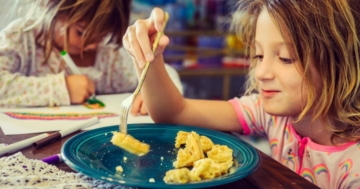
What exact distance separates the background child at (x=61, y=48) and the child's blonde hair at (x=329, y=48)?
0.51 m

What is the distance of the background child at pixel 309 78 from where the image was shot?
0.78m

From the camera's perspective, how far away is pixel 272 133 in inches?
38.4

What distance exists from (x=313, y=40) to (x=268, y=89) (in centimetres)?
12

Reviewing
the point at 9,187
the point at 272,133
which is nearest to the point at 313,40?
the point at 272,133

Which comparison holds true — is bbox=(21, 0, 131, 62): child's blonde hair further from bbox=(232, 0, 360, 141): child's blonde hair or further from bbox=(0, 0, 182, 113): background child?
bbox=(232, 0, 360, 141): child's blonde hair

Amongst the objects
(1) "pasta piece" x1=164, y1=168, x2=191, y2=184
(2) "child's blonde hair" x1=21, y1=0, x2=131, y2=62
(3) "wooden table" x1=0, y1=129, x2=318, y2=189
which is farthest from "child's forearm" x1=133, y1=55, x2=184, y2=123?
(2) "child's blonde hair" x1=21, y1=0, x2=131, y2=62

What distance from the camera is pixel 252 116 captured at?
0.98m

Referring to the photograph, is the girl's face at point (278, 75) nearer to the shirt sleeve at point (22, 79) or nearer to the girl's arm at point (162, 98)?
the girl's arm at point (162, 98)

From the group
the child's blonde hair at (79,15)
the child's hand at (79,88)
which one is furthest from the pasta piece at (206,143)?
the child's blonde hair at (79,15)

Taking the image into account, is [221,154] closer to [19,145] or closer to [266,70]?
[266,70]

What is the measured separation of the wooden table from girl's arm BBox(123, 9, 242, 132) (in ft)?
0.69

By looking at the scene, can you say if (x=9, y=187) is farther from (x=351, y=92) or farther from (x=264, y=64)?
(x=351, y=92)

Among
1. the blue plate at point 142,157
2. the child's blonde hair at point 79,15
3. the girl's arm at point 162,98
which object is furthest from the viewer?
the child's blonde hair at point 79,15

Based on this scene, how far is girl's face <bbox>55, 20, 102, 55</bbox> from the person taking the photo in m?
1.23
